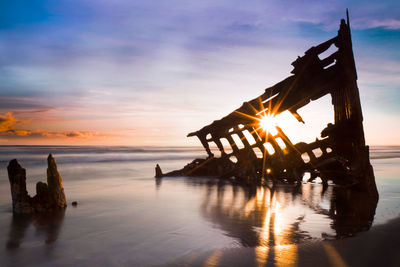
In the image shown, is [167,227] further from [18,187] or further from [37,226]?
[18,187]

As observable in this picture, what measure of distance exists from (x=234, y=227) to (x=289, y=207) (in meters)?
2.30

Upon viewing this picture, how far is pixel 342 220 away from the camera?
5.84 metres

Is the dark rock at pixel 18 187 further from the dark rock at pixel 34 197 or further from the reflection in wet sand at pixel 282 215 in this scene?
the reflection in wet sand at pixel 282 215

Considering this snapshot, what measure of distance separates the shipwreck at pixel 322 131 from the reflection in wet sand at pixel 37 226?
7.16 metres

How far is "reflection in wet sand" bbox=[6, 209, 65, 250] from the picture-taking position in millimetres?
5090

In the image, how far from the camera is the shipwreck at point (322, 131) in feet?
27.6

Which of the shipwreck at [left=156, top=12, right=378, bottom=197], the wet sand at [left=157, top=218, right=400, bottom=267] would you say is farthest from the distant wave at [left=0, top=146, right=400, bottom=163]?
the wet sand at [left=157, top=218, right=400, bottom=267]

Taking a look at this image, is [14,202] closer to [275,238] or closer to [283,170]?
[275,238]

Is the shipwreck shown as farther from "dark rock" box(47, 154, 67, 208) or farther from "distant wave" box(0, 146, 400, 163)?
"distant wave" box(0, 146, 400, 163)

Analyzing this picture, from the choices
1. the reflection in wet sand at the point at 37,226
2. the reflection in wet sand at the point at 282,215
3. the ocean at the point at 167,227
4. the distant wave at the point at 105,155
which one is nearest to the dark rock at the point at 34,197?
the reflection in wet sand at the point at 37,226

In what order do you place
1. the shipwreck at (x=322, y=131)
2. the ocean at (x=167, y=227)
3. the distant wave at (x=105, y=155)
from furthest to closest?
the distant wave at (x=105, y=155) < the shipwreck at (x=322, y=131) < the ocean at (x=167, y=227)

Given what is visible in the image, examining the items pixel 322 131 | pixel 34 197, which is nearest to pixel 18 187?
pixel 34 197

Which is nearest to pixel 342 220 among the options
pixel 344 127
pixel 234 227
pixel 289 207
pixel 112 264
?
pixel 289 207

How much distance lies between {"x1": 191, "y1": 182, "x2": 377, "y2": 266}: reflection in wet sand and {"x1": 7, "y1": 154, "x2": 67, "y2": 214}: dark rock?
11.3 ft
